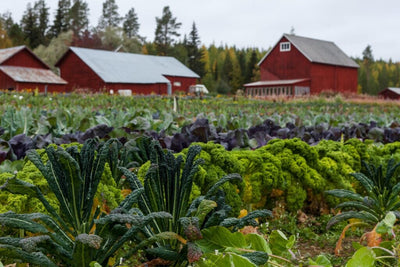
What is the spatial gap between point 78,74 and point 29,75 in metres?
4.98

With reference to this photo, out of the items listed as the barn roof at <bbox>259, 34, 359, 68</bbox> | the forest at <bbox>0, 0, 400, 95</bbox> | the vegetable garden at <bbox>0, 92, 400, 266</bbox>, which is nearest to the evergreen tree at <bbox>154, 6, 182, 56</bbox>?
the forest at <bbox>0, 0, 400, 95</bbox>

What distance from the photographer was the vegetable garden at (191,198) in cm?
150

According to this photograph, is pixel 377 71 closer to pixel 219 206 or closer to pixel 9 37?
pixel 9 37

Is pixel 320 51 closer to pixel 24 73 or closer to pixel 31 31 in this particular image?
pixel 24 73

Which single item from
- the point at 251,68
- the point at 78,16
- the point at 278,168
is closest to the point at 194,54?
the point at 251,68

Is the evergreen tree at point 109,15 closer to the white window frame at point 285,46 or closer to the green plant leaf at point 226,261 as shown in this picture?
the white window frame at point 285,46

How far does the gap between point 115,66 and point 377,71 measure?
81.0 m

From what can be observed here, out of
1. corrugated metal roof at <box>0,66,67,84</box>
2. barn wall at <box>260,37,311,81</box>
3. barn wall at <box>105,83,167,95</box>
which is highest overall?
barn wall at <box>260,37,311,81</box>

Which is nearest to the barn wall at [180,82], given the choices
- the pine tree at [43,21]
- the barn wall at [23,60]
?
the barn wall at [23,60]

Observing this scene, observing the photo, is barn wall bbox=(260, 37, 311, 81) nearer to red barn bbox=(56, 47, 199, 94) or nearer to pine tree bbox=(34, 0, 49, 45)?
red barn bbox=(56, 47, 199, 94)

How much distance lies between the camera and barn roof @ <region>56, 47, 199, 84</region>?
131 feet

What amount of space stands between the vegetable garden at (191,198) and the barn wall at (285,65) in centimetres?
4363

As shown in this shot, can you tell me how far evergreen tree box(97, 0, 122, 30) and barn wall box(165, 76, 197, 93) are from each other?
52.4 meters

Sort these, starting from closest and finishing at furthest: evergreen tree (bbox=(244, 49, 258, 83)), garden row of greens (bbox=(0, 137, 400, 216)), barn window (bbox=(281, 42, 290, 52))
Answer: garden row of greens (bbox=(0, 137, 400, 216))
barn window (bbox=(281, 42, 290, 52))
evergreen tree (bbox=(244, 49, 258, 83))
